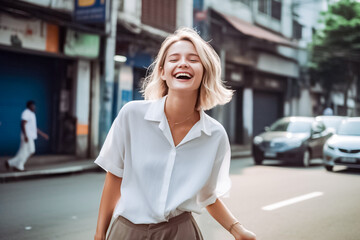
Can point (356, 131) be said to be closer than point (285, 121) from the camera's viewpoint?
Yes

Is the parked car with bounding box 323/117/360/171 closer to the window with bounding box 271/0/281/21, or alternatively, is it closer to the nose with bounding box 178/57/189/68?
the nose with bounding box 178/57/189/68

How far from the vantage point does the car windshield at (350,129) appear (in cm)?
1209

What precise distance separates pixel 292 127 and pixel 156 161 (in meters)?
13.3

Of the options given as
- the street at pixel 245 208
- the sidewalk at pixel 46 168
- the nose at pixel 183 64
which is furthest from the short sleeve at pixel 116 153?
the sidewalk at pixel 46 168

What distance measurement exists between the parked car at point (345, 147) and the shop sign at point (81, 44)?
Answer: 807 cm

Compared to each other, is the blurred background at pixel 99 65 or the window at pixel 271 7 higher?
the window at pixel 271 7

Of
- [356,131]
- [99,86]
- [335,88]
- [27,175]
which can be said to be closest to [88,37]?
[99,86]

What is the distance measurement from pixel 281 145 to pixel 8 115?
8470 mm

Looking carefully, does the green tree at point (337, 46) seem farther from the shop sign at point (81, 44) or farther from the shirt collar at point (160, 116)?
the shirt collar at point (160, 116)

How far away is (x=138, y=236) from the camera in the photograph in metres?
2.00

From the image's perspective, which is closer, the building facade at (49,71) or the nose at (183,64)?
the nose at (183,64)

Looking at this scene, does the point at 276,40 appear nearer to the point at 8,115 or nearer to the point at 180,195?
the point at 8,115

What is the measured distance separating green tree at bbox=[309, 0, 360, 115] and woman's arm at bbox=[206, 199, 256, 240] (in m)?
29.5

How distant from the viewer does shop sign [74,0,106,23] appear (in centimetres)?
1337
